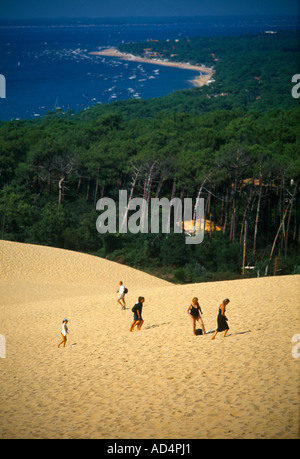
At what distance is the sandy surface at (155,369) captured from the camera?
10281 mm

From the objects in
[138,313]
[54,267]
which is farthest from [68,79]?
[138,313]

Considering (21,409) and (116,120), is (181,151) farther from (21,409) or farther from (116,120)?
(21,409)

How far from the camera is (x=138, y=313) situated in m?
16.3

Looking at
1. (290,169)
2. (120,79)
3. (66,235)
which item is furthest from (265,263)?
(120,79)

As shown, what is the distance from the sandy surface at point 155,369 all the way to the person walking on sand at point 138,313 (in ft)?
1.27

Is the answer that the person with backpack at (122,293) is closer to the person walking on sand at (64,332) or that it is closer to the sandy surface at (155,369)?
the sandy surface at (155,369)

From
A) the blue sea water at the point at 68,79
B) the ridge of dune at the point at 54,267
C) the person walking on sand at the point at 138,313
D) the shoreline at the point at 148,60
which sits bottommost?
the person walking on sand at the point at 138,313

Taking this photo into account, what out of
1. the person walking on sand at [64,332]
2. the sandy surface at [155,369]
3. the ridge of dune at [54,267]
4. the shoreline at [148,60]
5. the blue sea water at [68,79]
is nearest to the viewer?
the sandy surface at [155,369]

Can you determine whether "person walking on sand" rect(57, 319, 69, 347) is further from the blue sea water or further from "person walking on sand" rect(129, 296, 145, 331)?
the blue sea water

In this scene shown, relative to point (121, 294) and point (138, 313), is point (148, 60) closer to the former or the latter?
point (121, 294)

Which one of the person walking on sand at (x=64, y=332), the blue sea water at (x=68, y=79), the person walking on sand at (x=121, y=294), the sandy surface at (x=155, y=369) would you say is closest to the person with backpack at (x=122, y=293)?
the person walking on sand at (x=121, y=294)

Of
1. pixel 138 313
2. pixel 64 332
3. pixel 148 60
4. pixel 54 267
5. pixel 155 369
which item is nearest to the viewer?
pixel 155 369

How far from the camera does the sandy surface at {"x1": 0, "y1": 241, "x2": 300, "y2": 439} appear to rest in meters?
10.3

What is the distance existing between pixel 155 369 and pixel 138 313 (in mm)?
3147
